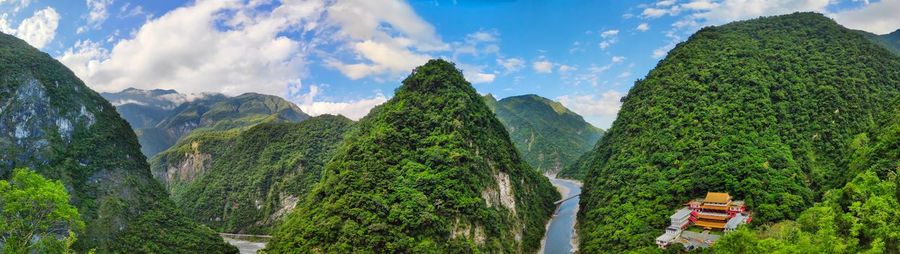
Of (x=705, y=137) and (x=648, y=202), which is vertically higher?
(x=705, y=137)

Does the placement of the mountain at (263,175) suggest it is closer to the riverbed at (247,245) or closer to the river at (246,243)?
the river at (246,243)

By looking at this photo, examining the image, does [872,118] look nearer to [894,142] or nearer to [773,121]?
[773,121]

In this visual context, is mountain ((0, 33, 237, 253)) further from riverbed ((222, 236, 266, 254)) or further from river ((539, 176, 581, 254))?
river ((539, 176, 581, 254))

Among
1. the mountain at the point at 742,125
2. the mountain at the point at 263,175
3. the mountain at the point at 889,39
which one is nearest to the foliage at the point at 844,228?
the mountain at the point at 742,125

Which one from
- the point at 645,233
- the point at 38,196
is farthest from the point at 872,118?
A: the point at 38,196

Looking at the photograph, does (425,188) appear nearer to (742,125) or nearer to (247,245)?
(742,125)

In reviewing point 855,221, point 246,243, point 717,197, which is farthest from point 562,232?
point 246,243
